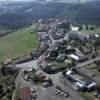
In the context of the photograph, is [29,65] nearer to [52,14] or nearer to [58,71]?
[58,71]

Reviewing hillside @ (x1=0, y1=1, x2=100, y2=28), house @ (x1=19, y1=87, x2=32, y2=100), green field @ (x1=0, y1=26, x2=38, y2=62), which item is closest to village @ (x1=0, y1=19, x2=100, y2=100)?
house @ (x1=19, y1=87, x2=32, y2=100)

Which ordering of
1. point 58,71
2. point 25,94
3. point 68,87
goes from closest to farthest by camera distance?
point 25,94
point 68,87
point 58,71

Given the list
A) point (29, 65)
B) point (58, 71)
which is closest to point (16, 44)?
point (29, 65)

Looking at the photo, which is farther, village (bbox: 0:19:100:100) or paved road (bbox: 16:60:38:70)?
paved road (bbox: 16:60:38:70)

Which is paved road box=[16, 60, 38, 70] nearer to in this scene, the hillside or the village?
the village

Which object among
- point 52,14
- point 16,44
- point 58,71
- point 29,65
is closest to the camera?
point 58,71

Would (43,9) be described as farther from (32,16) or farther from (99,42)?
(99,42)
